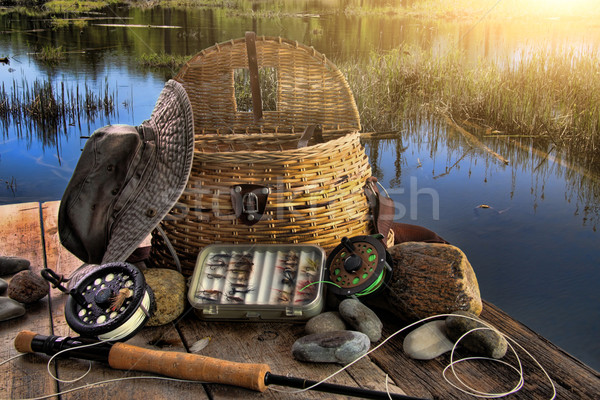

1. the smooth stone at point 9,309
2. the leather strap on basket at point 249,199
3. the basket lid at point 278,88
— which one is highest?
the basket lid at point 278,88

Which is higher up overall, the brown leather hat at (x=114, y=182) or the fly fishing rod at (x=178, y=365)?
the brown leather hat at (x=114, y=182)

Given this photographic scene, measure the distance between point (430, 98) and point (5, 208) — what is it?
16.4ft

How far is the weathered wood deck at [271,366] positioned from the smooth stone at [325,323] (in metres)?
0.07

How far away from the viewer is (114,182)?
2359mm

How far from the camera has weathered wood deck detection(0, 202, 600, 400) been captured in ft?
6.07

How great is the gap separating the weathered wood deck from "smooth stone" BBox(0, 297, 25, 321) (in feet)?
0.09

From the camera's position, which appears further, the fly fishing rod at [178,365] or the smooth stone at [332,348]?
the smooth stone at [332,348]

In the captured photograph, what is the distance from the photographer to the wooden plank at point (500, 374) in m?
1.85

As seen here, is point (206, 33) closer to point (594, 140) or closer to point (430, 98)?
point (430, 98)

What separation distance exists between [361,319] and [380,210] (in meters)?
0.75

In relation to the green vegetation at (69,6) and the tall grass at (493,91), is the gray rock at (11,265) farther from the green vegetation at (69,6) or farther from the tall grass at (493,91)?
the green vegetation at (69,6)

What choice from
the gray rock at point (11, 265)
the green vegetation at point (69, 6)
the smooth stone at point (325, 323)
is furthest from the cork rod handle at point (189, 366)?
the green vegetation at point (69, 6)

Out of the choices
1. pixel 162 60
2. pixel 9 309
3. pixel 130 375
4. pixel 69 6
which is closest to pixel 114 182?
pixel 9 309

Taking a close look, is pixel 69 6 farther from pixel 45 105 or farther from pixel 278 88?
pixel 278 88
